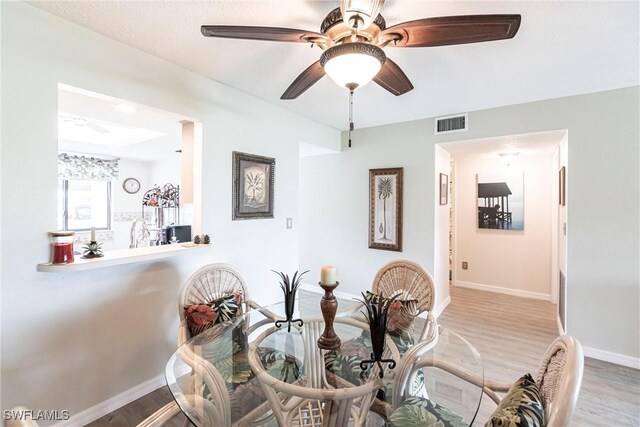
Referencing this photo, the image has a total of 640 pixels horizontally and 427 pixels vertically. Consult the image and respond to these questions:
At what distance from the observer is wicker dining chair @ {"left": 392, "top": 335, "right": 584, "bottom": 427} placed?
83 centimetres

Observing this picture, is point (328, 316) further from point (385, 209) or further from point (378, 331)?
point (385, 209)

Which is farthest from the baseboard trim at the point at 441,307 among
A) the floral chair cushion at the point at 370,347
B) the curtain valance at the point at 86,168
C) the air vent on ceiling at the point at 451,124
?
the curtain valance at the point at 86,168

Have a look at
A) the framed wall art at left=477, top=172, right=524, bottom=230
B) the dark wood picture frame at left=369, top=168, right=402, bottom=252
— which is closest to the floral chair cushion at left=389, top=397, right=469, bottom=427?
the dark wood picture frame at left=369, top=168, right=402, bottom=252

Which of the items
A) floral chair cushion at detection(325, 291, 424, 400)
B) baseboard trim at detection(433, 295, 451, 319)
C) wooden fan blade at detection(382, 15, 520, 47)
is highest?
wooden fan blade at detection(382, 15, 520, 47)

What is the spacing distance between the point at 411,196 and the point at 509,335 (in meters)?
1.88

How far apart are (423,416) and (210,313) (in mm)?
1369

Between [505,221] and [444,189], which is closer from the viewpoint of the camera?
[444,189]

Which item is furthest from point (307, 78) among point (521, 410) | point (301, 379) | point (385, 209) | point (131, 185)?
point (131, 185)

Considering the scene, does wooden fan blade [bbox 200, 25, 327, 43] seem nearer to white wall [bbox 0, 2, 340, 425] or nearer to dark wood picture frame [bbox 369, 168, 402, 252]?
white wall [bbox 0, 2, 340, 425]

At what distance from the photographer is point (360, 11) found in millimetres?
1248

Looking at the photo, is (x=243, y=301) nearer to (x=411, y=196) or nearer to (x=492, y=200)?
(x=411, y=196)

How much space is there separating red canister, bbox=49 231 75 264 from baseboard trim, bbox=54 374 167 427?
996 mm

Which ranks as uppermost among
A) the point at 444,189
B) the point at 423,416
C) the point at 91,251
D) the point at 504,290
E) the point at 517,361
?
the point at 444,189

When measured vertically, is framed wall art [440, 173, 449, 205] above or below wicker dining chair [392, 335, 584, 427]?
above
